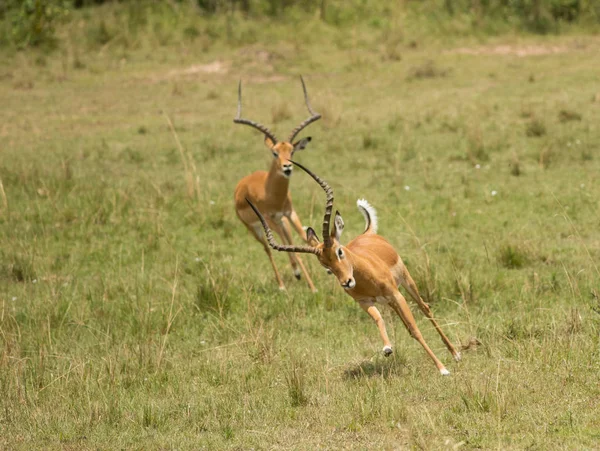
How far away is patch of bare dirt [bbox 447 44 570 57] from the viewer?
18469 millimetres

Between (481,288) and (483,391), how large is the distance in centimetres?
226

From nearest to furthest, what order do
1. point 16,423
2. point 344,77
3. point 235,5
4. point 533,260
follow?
1. point 16,423
2. point 533,260
3. point 344,77
4. point 235,5

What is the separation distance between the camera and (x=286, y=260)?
8.76 meters

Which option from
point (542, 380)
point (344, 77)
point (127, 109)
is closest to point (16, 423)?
point (542, 380)

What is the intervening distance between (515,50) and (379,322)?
14.5 meters

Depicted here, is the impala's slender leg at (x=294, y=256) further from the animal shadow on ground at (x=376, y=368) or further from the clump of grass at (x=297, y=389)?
the clump of grass at (x=297, y=389)

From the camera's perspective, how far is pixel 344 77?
1708 cm

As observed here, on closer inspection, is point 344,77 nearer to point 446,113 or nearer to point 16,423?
point 446,113

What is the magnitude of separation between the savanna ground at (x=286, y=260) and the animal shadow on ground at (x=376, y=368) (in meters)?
0.02

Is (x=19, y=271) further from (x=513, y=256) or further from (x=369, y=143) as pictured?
(x=369, y=143)

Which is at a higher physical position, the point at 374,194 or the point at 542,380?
the point at 542,380

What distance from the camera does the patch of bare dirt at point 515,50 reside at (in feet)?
60.6

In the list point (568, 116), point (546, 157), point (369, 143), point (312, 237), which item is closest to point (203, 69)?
point (369, 143)

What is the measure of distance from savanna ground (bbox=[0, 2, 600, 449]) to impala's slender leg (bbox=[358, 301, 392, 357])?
0.69 ft
